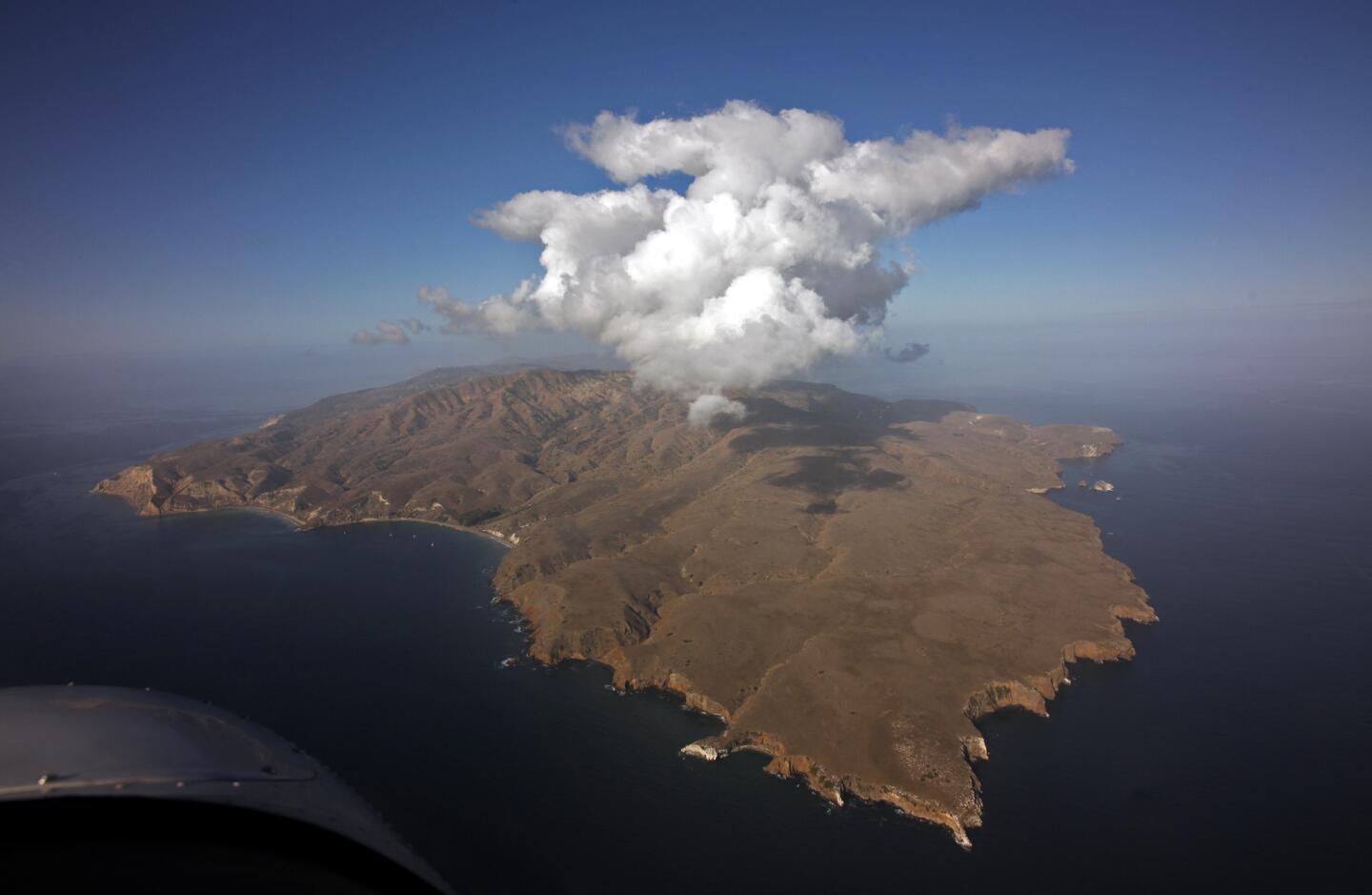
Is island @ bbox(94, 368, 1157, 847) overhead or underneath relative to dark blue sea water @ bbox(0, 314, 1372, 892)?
overhead

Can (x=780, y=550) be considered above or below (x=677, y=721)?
above

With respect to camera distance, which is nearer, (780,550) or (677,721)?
(677,721)

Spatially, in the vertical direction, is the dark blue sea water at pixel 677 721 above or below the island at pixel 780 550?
below

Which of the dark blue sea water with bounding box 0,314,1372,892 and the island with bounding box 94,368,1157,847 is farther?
the island with bounding box 94,368,1157,847
